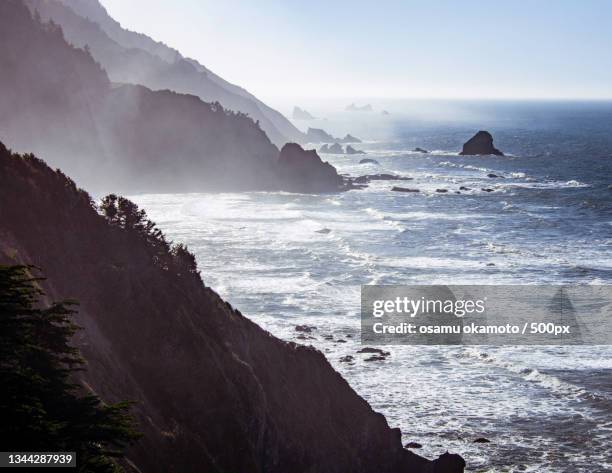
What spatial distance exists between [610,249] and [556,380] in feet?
114

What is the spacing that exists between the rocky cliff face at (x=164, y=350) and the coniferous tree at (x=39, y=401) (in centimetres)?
421

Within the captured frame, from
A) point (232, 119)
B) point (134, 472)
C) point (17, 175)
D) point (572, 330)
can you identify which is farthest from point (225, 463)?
point (232, 119)

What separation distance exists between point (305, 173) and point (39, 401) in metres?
101

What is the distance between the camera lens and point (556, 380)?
35531 mm

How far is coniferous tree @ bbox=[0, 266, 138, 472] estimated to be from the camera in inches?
363

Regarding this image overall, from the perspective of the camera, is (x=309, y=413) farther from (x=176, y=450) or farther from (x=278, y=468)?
(x=176, y=450)

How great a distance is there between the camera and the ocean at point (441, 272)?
100 feet

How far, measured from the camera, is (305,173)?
110 metres

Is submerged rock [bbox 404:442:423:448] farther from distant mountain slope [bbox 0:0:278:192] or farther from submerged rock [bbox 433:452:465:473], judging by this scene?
distant mountain slope [bbox 0:0:278:192]

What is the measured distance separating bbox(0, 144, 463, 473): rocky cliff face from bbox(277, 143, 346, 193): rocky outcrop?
8705 cm

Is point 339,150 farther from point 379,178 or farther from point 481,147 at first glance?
point 379,178

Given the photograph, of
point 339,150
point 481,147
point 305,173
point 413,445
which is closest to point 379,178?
point 305,173

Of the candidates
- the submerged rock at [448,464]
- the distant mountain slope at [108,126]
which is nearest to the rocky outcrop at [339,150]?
the distant mountain slope at [108,126]

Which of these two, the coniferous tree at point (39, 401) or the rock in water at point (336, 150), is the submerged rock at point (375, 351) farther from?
the rock in water at point (336, 150)
